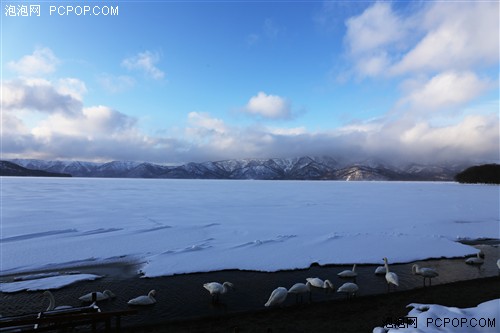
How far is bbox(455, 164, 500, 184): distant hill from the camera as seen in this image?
10731 centimetres

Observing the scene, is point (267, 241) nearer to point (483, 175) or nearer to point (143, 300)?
point (143, 300)

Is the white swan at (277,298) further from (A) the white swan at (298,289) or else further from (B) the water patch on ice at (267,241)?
(B) the water patch on ice at (267,241)

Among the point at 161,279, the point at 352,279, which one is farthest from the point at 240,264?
the point at 352,279

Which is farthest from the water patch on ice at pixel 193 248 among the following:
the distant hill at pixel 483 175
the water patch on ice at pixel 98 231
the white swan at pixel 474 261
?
the distant hill at pixel 483 175

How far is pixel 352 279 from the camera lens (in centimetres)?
1213

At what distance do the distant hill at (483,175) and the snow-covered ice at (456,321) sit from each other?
12695 centimetres

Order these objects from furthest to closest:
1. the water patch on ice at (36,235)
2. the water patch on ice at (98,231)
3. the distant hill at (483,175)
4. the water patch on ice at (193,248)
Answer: the distant hill at (483,175) < the water patch on ice at (98,231) < the water patch on ice at (36,235) < the water patch on ice at (193,248)

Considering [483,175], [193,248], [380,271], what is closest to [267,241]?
[193,248]

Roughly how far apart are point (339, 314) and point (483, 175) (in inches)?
5091

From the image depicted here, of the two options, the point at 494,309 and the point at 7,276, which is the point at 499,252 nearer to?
the point at 494,309

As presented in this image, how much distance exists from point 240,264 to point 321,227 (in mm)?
9250

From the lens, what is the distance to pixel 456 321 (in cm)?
682

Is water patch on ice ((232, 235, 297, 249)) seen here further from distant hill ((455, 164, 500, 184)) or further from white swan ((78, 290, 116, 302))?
distant hill ((455, 164, 500, 184))

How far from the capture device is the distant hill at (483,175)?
352 feet
